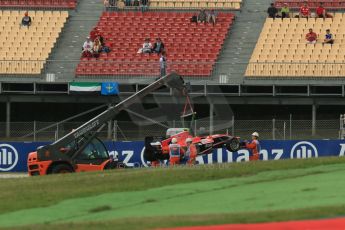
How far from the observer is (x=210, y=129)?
3603cm

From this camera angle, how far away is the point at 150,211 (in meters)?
17.7

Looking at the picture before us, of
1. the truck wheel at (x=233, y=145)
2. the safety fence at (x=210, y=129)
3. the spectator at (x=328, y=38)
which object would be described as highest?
the spectator at (x=328, y=38)

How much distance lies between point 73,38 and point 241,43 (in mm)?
8008

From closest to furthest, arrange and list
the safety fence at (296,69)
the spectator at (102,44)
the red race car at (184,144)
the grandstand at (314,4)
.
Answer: the red race car at (184,144) < the safety fence at (296,69) < the spectator at (102,44) < the grandstand at (314,4)

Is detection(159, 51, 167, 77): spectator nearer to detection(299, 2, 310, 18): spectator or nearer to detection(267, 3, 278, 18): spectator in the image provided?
detection(267, 3, 278, 18): spectator

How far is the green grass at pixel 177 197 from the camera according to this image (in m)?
16.4

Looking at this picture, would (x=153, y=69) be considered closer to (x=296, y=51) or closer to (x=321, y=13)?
(x=296, y=51)

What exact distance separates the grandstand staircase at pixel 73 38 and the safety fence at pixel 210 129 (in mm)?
5796

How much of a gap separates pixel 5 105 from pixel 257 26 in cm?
1191

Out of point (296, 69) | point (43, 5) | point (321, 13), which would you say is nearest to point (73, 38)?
point (43, 5)

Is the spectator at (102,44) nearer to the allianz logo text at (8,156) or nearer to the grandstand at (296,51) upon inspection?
the grandstand at (296,51)

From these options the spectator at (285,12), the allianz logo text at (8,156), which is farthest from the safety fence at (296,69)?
the allianz logo text at (8,156)

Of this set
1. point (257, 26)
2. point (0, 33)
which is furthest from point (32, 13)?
point (257, 26)

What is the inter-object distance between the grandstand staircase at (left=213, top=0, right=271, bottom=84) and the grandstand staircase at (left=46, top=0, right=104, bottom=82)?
6468mm
